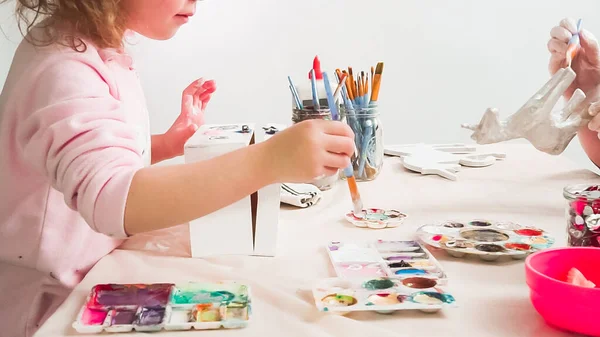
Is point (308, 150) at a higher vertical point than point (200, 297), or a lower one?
higher

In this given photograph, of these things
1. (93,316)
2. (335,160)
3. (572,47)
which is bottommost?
(93,316)

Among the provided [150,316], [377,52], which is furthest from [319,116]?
[377,52]

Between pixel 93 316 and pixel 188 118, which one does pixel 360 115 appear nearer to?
pixel 188 118

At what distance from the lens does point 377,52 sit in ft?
5.77

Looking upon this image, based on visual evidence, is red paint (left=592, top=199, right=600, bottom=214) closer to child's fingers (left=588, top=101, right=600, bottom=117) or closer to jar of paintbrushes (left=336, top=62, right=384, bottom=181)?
child's fingers (left=588, top=101, right=600, bottom=117)

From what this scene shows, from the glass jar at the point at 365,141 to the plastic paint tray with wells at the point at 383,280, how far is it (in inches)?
11.5

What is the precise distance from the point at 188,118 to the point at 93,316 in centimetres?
49

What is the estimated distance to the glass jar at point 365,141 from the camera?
991 mm

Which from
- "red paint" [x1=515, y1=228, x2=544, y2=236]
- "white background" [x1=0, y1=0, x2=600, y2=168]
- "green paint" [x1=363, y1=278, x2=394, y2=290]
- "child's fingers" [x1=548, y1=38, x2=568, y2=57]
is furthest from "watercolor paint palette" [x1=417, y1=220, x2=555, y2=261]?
"white background" [x1=0, y1=0, x2=600, y2=168]

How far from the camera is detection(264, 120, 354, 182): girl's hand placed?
0.63 metres

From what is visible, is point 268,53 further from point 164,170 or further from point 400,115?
point 164,170

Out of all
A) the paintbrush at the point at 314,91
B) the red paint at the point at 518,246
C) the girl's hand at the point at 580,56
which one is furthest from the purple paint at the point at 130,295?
the girl's hand at the point at 580,56

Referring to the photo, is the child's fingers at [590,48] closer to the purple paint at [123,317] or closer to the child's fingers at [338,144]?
the child's fingers at [338,144]

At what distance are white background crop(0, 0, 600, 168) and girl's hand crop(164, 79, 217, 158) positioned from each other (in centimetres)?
79
